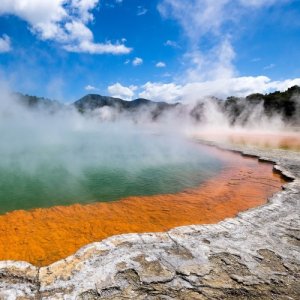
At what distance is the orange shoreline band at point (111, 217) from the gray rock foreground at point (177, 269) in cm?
83

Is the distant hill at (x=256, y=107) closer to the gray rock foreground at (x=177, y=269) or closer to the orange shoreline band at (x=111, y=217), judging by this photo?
the orange shoreline band at (x=111, y=217)

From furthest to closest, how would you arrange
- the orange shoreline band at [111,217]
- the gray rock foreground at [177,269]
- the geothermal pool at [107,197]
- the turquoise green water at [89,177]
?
the turquoise green water at [89,177] < the geothermal pool at [107,197] < the orange shoreline band at [111,217] < the gray rock foreground at [177,269]

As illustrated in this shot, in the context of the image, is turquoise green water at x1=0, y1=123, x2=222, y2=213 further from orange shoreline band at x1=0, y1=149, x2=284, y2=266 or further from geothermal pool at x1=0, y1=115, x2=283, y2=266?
orange shoreline band at x1=0, y1=149, x2=284, y2=266

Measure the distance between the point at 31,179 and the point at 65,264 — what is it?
19.2 ft

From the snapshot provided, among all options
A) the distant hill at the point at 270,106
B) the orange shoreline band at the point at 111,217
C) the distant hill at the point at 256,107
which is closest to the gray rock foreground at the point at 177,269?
the orange shoreline band at the point at 111,217

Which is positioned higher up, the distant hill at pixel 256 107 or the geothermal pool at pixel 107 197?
the distant hill at pixel 256 107

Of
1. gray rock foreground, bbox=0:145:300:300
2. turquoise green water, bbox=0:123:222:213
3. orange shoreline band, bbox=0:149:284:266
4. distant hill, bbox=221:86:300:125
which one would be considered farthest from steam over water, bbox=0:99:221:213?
distant hill, bbox=221:86:300:125

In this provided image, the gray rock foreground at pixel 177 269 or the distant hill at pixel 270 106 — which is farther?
the distant hill at pixel 270 106

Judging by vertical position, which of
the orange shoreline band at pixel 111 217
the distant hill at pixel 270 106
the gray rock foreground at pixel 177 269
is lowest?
the orange shoreline band at pixel 111 217

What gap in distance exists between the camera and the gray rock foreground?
9.36 ft

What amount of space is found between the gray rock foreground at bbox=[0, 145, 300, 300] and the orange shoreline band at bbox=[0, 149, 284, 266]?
2.74ft

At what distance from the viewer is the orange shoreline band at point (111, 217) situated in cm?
440

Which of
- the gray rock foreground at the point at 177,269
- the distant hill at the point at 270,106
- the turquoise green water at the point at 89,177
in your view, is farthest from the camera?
the distant hill at the point at 270,106

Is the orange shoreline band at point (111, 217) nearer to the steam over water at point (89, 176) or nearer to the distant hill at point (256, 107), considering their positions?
the steam over water at point (89, 176)
